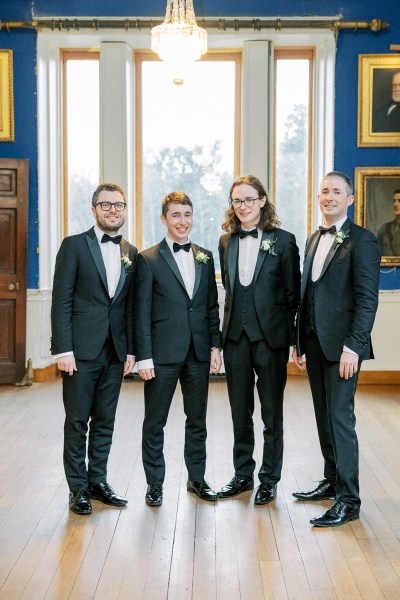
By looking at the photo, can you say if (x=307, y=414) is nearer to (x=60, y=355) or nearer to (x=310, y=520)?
(x=310, y=520)

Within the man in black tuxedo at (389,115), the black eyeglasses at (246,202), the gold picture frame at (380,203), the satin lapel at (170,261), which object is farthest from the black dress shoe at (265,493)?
the man in black tuxedo at (389,115)

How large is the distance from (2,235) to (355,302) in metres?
4.64

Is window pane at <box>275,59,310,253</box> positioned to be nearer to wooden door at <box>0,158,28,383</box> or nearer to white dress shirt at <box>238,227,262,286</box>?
wooden door at <box>0,158,28,383</box>

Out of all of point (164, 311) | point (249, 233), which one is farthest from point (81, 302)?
point (249, 233)

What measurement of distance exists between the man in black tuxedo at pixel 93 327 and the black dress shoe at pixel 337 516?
1.01 m

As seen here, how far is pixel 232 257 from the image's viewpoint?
4207 millimetres

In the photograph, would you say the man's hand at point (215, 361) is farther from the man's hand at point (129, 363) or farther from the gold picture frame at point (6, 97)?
the gold picture frame at point (6, 97)

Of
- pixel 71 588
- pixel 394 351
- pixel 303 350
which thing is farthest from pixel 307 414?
pixel 71 588

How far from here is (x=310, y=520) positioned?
3.86 metres

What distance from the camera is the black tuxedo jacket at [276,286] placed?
13.5 feet

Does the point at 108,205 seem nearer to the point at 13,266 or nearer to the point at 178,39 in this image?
the point at 178,39

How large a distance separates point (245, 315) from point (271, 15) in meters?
4.55

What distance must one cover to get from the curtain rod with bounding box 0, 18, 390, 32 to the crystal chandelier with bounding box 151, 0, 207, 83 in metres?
1.27

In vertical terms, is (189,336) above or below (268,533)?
above
